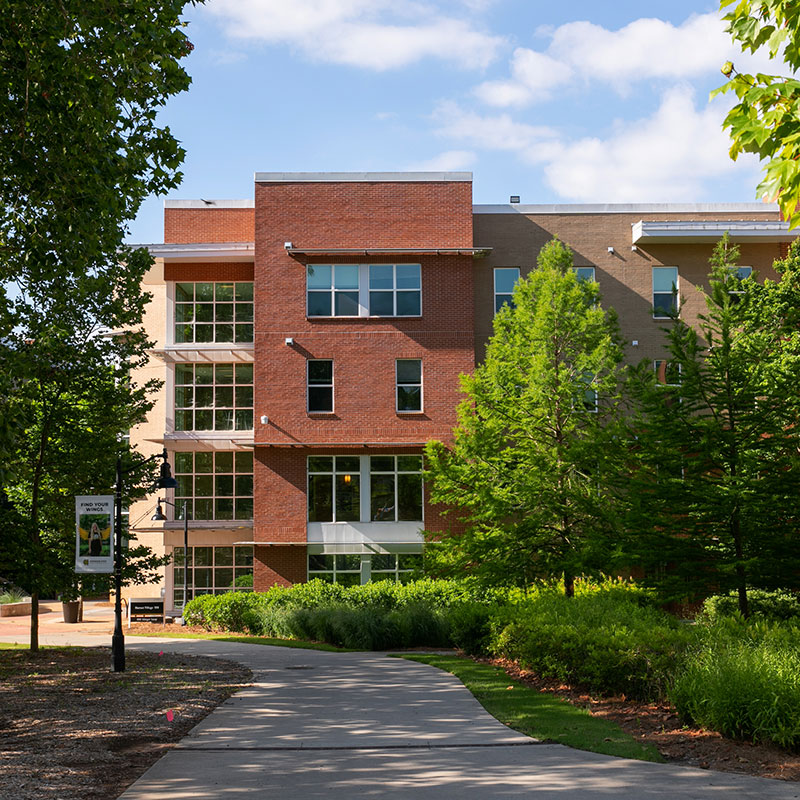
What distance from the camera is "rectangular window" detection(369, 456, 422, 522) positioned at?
3288cm

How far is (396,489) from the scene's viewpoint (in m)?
33.0

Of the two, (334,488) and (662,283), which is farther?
(662,283)

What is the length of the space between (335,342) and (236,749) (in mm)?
23879

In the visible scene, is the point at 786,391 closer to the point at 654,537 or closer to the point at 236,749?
the point at 654,537

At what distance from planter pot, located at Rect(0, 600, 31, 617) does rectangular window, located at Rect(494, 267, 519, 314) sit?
82.3ft

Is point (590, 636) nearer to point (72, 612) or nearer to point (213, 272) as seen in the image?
point (213, 272)

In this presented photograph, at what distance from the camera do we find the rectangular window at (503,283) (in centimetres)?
3447

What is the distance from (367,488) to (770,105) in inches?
1048

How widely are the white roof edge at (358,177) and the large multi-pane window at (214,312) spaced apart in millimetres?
4552

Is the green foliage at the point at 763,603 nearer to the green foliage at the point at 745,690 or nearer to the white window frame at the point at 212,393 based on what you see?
the green foliage at the point at 745,690

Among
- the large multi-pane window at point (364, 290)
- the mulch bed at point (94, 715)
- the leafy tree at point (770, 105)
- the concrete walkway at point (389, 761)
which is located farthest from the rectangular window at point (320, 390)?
the leafy tree at point (770, 105)

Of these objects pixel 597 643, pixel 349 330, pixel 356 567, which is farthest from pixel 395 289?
pixel 597 643

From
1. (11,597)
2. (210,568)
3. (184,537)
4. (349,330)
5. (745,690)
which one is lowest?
(11,597)

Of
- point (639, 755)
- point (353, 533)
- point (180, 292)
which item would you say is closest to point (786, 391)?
point (639, 755)
